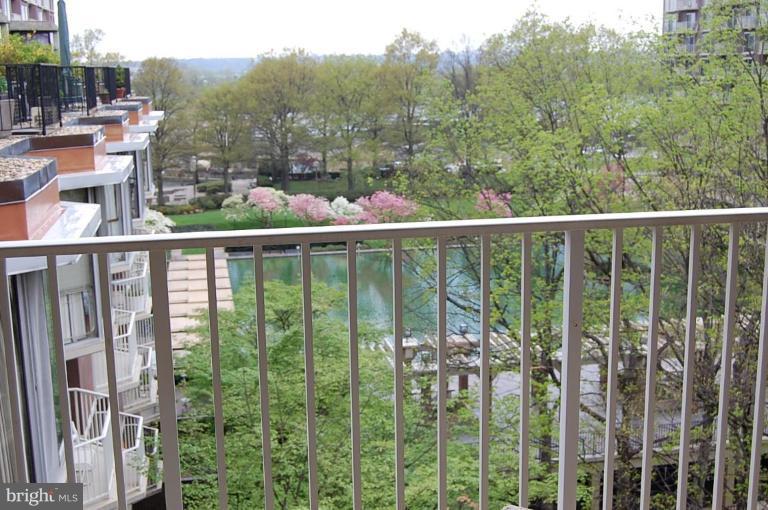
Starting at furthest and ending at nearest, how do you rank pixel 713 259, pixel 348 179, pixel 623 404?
pixel 348 179 < pixel 623 404 < pixel 713 259

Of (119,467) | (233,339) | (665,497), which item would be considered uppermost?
(119,467)

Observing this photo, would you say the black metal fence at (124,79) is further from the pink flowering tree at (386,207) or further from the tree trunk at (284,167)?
the pink flowering tree at (386,207)

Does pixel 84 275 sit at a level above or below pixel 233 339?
above

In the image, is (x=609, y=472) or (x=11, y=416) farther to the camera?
(x=609, y=472)

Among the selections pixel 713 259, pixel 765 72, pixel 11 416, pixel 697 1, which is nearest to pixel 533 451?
pixel 713 259

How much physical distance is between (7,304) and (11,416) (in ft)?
0.62

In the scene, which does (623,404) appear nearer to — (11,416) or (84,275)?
(84,275)

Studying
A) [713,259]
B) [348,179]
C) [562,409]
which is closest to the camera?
[562,409]

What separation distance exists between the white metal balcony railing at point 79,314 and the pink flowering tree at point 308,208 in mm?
2522

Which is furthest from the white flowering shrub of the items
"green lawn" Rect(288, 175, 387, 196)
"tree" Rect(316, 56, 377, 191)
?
"tree" Rect(316, 56, 377, 191)

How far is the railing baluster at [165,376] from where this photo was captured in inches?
53.5

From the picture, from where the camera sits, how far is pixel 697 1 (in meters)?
7.38

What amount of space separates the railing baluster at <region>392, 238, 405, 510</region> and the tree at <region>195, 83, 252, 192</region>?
20.1 feet

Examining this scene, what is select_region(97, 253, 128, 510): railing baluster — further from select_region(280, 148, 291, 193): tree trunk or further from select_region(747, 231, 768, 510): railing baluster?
select_region(280, 148, 291, 193): tree trunk
